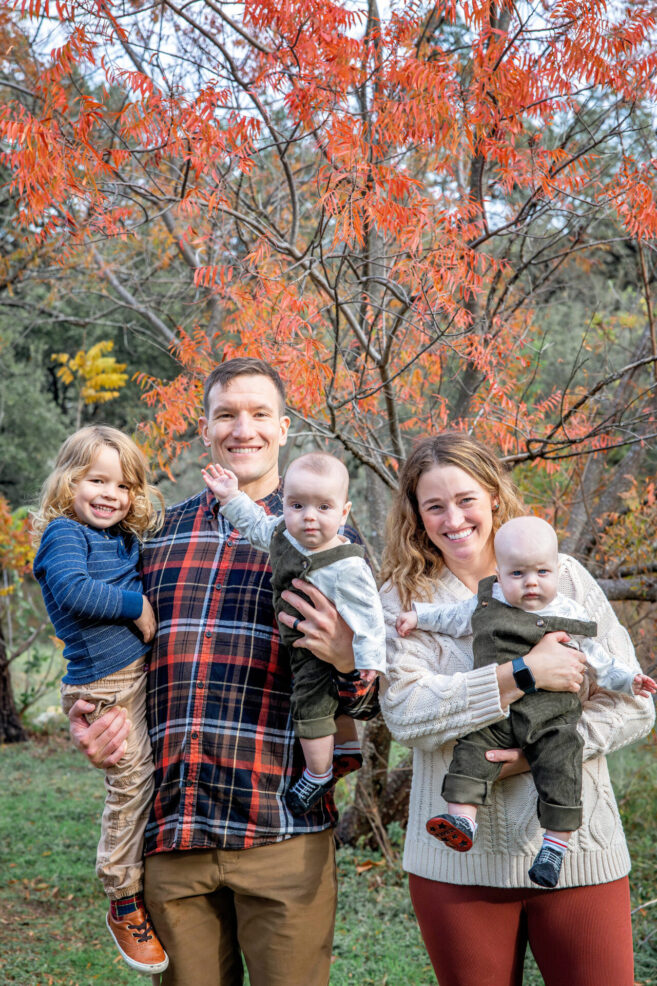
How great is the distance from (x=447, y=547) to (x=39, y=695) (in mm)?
8949

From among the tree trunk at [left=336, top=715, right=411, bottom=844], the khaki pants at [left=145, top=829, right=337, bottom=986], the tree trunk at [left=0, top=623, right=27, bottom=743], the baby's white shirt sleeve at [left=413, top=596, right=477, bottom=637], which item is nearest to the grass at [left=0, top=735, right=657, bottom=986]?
the tree trunk at [left=336, top=715, right=411, bottom=844]

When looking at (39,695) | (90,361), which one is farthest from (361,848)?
(90,361)

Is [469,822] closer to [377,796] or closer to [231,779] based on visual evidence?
[231,779]

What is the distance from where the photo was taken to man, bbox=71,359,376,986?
2.26 metres

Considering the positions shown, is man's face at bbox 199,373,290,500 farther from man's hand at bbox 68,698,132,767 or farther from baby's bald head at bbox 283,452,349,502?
man's hand at bbox 68,698,132,767

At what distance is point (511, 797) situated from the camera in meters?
2.17

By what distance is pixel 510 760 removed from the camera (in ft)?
6.90

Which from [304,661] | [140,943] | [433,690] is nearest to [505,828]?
[433,690]

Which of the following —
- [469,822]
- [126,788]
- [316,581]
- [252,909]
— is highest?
[316,581]

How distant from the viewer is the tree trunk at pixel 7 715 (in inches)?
355

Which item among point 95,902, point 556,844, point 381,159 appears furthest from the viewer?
point 95,902

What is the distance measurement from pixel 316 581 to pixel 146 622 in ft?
1.77

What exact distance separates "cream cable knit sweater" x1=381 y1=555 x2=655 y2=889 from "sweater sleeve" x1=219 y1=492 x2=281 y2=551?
0.46 meters

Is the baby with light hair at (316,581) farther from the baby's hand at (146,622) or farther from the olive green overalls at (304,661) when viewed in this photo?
the baby's hand at (146,622)
